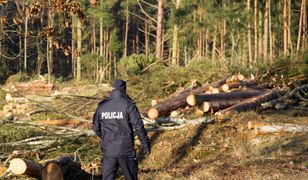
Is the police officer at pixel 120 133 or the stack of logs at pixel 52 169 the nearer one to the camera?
the police officer at pixel 120 133

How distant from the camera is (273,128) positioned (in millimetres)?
11086

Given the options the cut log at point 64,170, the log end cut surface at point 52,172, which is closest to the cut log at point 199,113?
the cut log at point 64,170

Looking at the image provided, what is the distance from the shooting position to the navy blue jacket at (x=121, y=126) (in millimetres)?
6637

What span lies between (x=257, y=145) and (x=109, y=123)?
4.91 meters

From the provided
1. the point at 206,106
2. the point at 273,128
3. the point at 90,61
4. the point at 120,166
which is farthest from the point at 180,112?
the point at 90,61

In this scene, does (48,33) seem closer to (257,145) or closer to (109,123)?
(109,123)

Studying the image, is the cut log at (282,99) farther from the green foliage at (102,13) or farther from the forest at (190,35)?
the green foliage at (102,13)

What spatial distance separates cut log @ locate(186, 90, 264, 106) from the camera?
39.7ft

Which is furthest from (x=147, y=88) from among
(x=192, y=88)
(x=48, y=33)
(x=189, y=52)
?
(x=189, y=52)

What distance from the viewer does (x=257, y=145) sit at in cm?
1070

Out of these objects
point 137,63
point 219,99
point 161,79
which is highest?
point 137,63

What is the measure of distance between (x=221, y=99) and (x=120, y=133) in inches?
274

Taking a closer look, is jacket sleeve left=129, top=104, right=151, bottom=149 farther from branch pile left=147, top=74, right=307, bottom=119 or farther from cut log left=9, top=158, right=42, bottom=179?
branch pile left=147, top=74, right=307, bottom=119

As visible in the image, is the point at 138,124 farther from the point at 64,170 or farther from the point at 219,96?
the point at 219,96
